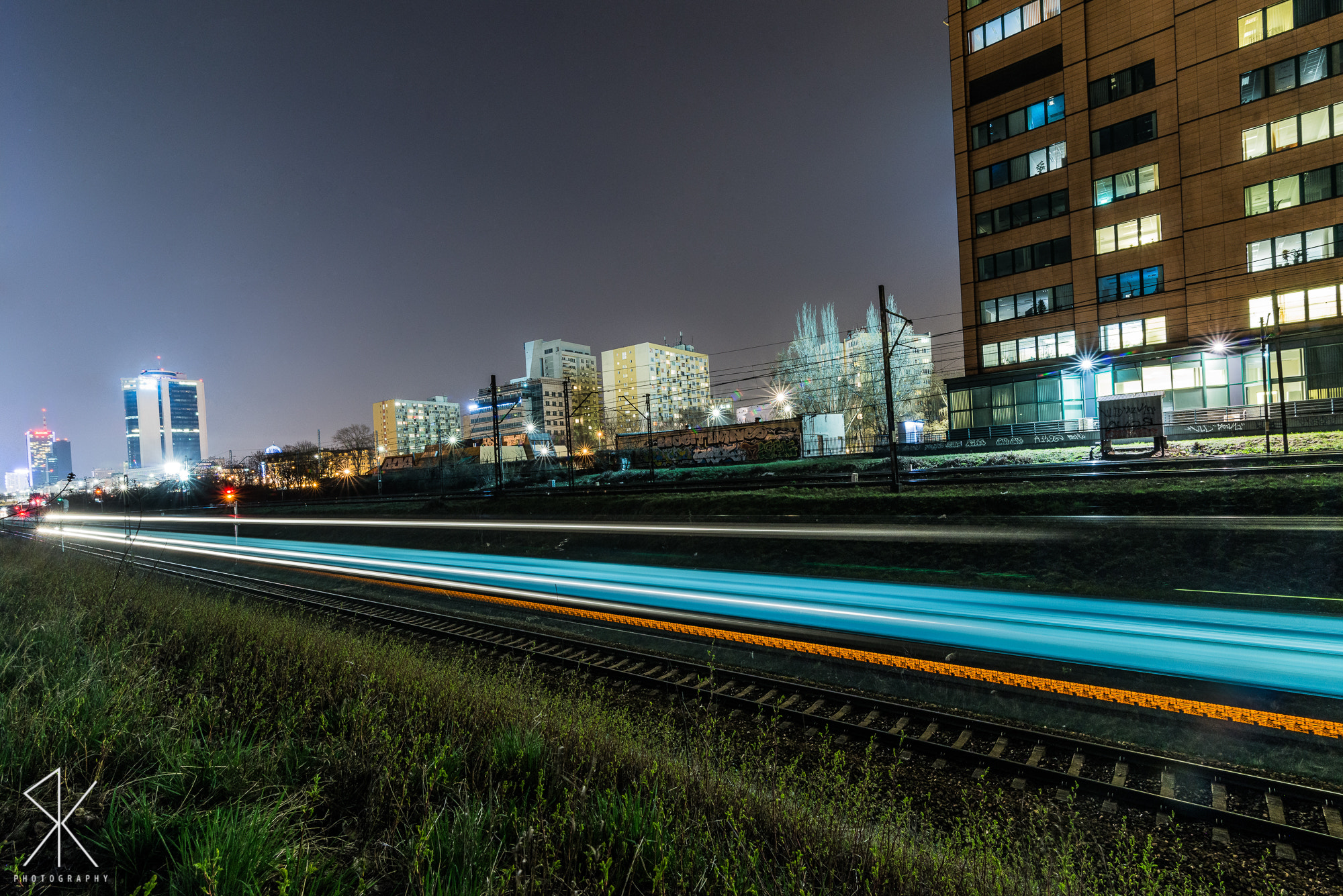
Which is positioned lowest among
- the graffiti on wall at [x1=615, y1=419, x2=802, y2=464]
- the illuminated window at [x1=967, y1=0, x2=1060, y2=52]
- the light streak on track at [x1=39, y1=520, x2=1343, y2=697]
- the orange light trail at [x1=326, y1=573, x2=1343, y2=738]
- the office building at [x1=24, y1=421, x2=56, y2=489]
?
the orange light trail at [x1=326, y1=573, x2=1343, y2=738]

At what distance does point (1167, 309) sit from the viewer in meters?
39.8

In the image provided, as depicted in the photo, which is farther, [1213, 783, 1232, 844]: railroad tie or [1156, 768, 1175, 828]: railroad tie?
[1156, 768, 1175, 828]: railroad tie

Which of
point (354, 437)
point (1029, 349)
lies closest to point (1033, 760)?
point (1029, 349)

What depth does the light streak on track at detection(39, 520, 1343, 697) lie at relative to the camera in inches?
248

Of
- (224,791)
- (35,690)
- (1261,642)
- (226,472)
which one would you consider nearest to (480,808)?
(224,791)

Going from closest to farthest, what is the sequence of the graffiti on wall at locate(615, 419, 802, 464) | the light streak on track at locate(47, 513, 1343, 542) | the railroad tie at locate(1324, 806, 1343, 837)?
the railroad tie at locate(1324, 806, 1343, 837) → the light streak on track at locate(47, 513, 1343, 542) → the graffiti on wall at locate(615, 419, 802, 464)

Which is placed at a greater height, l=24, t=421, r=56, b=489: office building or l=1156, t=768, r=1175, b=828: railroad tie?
l=24, t=421, r=56, b=489: office building

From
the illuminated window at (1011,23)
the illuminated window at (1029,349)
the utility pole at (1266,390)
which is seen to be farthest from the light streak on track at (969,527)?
the illuminated window at (1011,23)

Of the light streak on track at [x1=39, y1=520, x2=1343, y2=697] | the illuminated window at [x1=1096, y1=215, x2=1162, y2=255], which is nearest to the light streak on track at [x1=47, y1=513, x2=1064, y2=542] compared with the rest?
the light streak on track at [x1=39, y1=520, x2=1343, y2=697]

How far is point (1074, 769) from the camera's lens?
570cm

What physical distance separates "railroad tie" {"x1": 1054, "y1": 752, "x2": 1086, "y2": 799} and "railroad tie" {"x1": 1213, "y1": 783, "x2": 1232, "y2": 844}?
95 cm

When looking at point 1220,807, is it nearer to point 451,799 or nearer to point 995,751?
point 995,751

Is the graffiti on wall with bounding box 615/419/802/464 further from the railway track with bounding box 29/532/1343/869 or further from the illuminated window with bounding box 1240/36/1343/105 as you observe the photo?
the railway track with bounding box 29/532/1343/869

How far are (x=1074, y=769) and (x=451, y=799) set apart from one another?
5.66 meters
